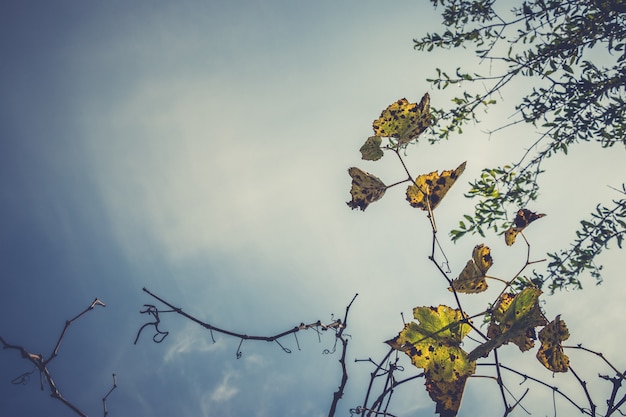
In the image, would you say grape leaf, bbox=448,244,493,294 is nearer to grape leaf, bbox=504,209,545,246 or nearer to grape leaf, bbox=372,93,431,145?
grape leaf, bbox=504,209,545,246

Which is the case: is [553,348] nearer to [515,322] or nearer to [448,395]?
[515,322]

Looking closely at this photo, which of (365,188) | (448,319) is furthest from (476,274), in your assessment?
(365,188)

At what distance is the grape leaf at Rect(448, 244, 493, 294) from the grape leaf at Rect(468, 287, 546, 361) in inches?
3.1

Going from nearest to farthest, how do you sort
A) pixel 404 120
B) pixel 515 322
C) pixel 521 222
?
pixel 515 322
pixel 404 120
pixel 521 222

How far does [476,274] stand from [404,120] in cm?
52

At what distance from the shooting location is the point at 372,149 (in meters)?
1.12

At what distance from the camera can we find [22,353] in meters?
0.91

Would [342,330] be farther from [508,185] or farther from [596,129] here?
[596,129]

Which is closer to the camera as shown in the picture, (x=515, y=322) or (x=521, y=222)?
(x=515, y=322)

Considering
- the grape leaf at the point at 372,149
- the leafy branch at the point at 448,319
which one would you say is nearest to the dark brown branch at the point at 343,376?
the leafy branch at the point at 448,319

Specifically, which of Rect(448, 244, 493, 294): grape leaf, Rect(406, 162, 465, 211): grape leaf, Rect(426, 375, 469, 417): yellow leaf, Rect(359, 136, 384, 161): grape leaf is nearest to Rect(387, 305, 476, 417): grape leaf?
Rect(426, 375, 469, 417): yellow leaf

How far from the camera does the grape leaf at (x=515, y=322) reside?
880mm

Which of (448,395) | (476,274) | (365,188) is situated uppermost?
(365,188)

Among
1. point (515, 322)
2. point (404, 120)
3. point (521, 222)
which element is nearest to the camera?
point (515, 322)
